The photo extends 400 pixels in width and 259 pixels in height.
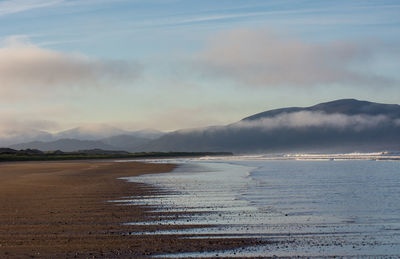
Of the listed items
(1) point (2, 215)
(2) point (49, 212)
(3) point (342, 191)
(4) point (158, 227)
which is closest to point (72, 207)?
(2) point (49, 212)

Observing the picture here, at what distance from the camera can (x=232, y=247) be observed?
1048 centimetres

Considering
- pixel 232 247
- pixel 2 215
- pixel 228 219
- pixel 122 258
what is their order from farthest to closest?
pixel 2 215
pixel 228 219
pixel 232 247
pixel 122 258

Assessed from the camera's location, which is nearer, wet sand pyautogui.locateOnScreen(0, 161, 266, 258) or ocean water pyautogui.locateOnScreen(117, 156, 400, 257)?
wet sand pyautogui.locateOnScreen(0, 161, 266, 258)

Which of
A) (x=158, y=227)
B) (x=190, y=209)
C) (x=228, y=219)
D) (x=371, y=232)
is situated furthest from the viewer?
(x=190, y=209)

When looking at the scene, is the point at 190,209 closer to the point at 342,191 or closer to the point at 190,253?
the point at 190,253

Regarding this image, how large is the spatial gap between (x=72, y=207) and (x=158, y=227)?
17.2ft

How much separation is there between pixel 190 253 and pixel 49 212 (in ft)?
24.1

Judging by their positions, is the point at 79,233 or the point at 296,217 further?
the point at 296,217

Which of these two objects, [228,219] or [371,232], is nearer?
[371,232]

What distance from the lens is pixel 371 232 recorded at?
1206 cm

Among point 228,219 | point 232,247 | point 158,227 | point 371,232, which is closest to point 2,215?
point 158,227

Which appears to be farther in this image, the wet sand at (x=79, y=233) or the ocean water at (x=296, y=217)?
the ocean water at (x=296, y=217)

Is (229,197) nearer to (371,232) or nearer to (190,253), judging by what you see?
(371,232)

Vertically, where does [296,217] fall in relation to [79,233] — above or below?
below
